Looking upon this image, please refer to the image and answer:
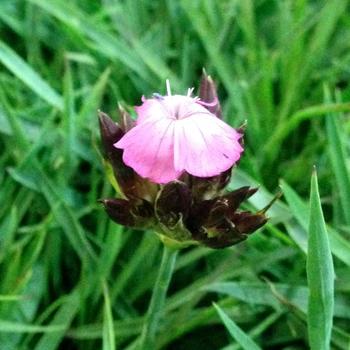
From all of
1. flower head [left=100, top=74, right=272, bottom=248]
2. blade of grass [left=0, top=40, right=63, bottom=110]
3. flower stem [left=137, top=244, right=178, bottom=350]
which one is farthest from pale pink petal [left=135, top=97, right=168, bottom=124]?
blade of grass [left=0, top=40, right=63, bottom=110]

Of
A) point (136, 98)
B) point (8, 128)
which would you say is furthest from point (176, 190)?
point (136, 98)

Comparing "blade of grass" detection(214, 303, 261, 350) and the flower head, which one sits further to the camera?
"blade of grass" detection(214, 303, 261, 350)

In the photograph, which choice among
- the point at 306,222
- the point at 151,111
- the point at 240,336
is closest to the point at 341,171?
the point at 306,222

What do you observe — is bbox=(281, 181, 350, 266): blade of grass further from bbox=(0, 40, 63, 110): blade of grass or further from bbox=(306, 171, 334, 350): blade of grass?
bbox=(0, 40, 63, 110): blade of grass

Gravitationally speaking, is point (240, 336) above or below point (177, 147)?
below

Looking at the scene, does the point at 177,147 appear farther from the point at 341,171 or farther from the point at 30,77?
the point at 30,77
